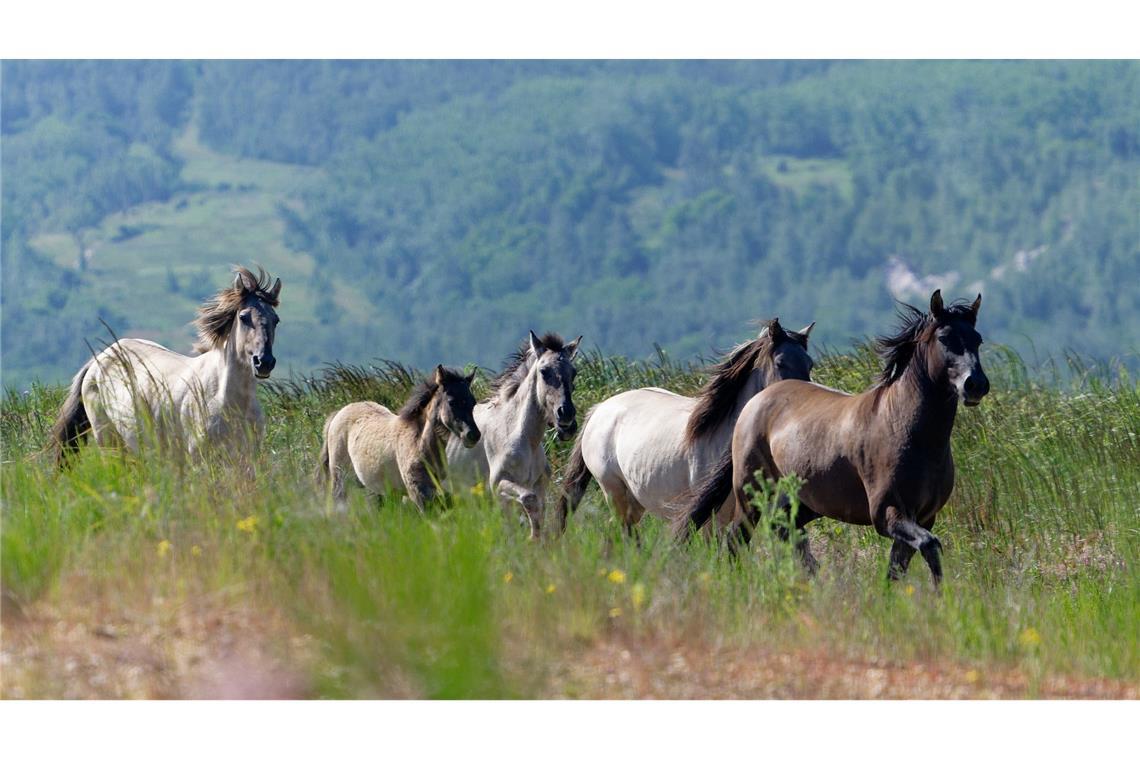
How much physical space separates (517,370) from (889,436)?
2.97 metres

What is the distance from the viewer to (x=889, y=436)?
30.6ft

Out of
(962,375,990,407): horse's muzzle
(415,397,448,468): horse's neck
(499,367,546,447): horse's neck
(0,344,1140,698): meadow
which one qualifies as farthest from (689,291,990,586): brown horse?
(415,397,448,468): horse's neck

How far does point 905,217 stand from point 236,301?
610 feet

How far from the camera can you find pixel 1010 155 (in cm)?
18738

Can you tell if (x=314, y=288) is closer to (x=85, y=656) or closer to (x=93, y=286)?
(x=93, y=286)

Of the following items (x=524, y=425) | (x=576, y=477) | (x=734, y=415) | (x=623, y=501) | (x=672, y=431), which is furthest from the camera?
(x=576, y=477)

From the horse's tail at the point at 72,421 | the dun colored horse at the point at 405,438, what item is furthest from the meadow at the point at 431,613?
the horse's tail at the point at 72,421

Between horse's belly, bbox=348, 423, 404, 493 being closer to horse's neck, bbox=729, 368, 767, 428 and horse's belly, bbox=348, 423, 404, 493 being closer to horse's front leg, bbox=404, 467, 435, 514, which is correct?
horse's front leg, bbox=404, 467, 435, 514

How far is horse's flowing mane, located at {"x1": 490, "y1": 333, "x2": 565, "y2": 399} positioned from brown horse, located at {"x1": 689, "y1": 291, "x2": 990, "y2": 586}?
5.07 feet

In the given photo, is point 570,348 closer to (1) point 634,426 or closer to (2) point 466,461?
(1) point 634,426

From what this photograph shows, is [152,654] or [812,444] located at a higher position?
[812,444]

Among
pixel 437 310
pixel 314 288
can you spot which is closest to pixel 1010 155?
pixel 437 310

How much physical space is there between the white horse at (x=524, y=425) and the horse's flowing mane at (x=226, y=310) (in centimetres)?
166

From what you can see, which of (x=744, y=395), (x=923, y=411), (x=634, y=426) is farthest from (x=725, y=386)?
(x=923, y=411)
